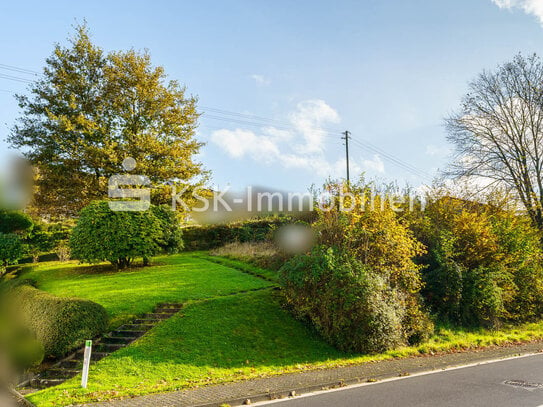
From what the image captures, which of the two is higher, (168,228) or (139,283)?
(168,228)

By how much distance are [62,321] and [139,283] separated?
6.07 metres

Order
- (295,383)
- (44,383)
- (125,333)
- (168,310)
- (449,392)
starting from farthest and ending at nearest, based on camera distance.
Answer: (168,310)
(125,333)
(44,383)
(295,383)
(449,392)

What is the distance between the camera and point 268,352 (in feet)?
33.1

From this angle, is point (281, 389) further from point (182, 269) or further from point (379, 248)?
point (182, 269)

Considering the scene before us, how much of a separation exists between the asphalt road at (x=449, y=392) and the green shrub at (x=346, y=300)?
187 centimetres

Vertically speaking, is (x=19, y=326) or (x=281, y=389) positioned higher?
(x=19, y=326)

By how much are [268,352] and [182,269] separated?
9874 mm

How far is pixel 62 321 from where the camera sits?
956 cm

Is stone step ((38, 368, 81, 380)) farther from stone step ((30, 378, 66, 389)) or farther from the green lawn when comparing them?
the green lawn

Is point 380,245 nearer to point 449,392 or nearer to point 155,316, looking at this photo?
point 449,392

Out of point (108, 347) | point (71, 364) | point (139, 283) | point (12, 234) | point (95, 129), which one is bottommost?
point (71, 364)

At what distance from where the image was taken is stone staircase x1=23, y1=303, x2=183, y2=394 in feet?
27.2

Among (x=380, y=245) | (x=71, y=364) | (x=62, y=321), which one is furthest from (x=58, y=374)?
(x=380, y=245)

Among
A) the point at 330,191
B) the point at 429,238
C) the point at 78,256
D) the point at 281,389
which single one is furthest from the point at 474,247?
the point at 78,256
